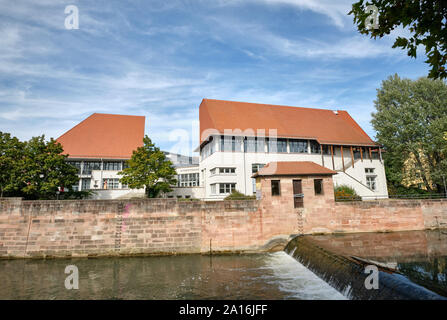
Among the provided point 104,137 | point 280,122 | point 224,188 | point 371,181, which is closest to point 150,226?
point 224,188

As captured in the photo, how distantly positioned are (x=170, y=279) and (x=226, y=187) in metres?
16.4

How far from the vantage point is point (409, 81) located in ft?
105

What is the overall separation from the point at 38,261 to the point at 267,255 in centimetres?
1405

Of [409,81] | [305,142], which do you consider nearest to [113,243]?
[305,142]

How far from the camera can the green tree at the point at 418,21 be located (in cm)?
472

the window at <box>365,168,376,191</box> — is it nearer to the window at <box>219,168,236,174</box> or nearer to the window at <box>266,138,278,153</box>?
the window at <box>266,138,278,153</box>

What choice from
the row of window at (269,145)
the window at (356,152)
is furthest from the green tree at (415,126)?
the row of window at (269,145)

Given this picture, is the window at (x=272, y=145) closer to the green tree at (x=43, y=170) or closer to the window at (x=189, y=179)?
the window at (x=189, y=179)

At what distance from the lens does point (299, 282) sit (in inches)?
392

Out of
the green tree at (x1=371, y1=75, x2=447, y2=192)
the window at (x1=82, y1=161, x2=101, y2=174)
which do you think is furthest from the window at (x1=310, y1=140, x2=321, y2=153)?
the window at (x1=82, y1=161, x2=101, y2=174)

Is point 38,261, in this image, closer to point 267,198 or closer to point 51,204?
point 51,204

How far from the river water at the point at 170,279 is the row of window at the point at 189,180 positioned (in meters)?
19.4

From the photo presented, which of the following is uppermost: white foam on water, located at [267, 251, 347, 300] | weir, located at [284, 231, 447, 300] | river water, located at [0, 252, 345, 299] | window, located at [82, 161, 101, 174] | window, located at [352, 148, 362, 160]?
window, located at [352, 148, 362, 160]

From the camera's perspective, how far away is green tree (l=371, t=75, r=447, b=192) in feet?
94.3
